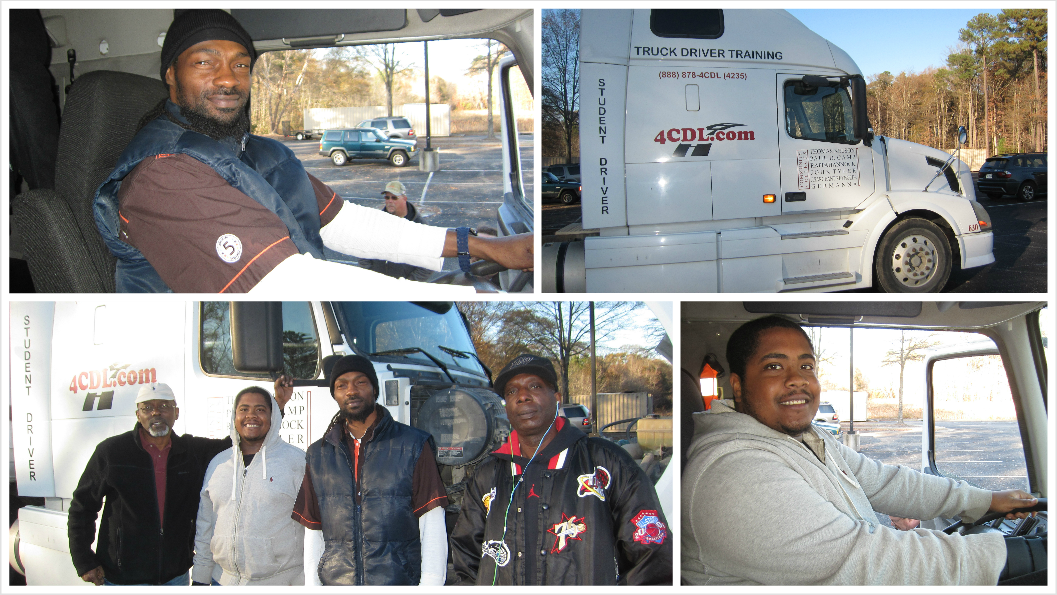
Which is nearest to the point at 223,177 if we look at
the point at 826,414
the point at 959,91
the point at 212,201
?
the point at 212,201

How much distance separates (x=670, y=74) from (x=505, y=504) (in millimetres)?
2636

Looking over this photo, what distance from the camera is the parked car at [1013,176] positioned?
446 cm

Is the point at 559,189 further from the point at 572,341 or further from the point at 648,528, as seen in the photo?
the point at 648,528

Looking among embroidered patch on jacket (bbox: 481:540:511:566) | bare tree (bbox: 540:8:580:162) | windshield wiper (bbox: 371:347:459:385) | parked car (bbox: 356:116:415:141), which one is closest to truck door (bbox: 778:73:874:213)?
bare tree (bbox: 540:8:580:162)

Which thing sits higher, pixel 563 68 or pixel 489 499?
pixel 563 68

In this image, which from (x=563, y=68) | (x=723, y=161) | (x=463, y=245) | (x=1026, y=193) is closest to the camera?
(x=463, y=245)

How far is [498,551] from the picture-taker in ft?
6.65

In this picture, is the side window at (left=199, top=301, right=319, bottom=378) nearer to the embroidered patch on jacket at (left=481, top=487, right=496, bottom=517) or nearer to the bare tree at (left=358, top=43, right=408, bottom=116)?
the embroidered patch on jacket at (left=481, top=487, right=496, bottom=517)

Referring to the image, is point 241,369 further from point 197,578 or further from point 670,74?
point 670,74

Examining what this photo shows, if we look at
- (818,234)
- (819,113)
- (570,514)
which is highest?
(819,113)

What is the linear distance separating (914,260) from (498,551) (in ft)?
13.0

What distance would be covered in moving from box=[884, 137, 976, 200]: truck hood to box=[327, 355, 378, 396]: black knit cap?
151 inches

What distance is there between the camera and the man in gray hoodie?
1.93 metres

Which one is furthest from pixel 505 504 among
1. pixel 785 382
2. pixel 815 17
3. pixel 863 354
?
pixel 815 17
